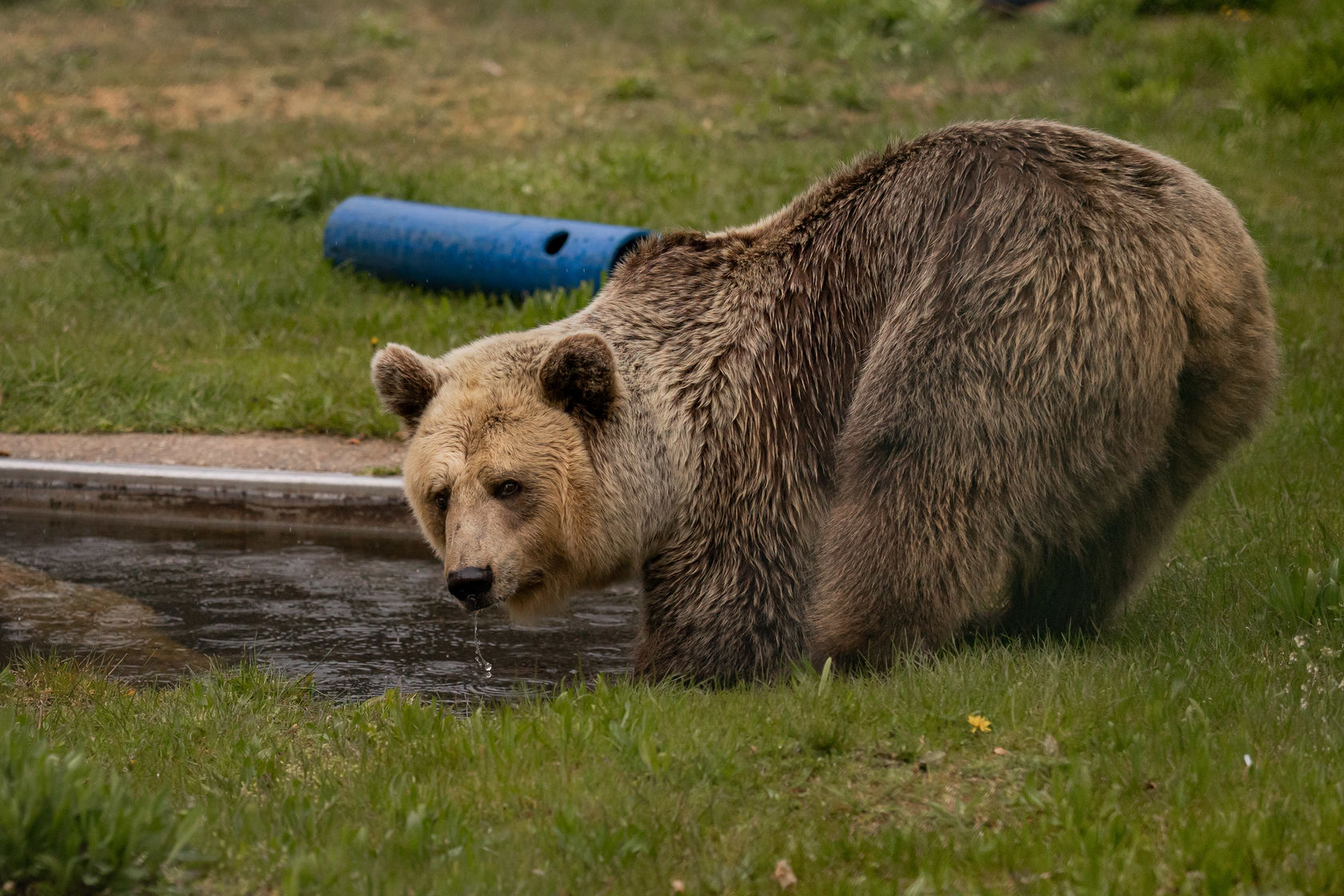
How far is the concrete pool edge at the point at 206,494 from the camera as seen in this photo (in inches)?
287

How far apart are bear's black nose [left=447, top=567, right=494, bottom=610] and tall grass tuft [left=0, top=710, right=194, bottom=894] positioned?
1443 millimetres

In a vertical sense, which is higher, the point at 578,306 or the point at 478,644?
the point at 578,306

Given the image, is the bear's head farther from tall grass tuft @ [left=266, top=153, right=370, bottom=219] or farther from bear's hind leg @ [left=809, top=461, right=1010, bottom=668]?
tall grass tuft @ [left=266, top=153, right=370, bottom=219]

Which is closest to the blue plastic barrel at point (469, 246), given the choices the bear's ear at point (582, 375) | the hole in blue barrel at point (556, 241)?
the hole in blue barrel at point (556, 241)

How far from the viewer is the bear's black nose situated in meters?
4.32

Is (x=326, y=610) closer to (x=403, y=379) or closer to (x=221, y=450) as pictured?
(x=403, y=379)

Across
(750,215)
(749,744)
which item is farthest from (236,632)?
(750,215)

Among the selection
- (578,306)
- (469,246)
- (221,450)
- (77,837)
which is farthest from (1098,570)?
(469,246)

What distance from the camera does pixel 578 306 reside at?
27.8 feet

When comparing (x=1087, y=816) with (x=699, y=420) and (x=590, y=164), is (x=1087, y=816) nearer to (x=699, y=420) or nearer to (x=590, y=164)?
(x=699, y=420)

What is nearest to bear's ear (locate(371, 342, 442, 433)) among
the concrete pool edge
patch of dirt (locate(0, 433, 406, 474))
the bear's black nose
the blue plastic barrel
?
the bear's black nose

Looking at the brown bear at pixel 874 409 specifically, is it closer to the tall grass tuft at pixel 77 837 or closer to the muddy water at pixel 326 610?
the muddy water at pixel 326 610

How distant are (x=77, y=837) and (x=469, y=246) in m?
6.97

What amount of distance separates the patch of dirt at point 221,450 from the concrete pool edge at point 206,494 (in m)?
0.32
